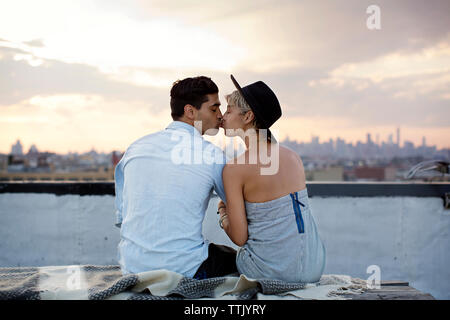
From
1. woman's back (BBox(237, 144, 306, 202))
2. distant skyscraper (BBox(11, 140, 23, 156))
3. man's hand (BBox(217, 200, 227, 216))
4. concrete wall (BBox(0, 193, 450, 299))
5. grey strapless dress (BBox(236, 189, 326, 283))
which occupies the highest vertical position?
distant skyscraper (BBox(11, 140, 23, 156))

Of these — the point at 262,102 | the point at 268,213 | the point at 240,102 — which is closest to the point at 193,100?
the point at 240,102

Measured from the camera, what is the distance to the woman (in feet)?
6.73

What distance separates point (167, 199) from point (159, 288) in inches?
16.2

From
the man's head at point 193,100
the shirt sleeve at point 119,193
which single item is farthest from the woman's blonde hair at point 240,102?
the shirt sleeve at point 119,193

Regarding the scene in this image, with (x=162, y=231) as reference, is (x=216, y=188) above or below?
above

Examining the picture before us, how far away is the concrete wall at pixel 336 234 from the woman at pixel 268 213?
1947mm

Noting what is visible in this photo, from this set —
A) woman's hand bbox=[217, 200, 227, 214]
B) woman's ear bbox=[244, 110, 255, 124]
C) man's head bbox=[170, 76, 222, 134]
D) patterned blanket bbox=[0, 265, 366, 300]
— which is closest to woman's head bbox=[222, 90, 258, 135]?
woman's ear bbox=[244, 110, 255, 124]

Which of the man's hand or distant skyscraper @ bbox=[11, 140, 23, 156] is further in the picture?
distant skyscraper @ bbox=[11, 140, 23, 156]

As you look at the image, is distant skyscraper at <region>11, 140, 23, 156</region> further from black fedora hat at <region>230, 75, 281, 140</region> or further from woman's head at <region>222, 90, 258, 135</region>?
black fedora hat at <region>230, 75, 281, 140</region>

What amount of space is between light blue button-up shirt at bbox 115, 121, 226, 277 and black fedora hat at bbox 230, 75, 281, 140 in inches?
11.5

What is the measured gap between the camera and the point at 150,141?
213 cm
